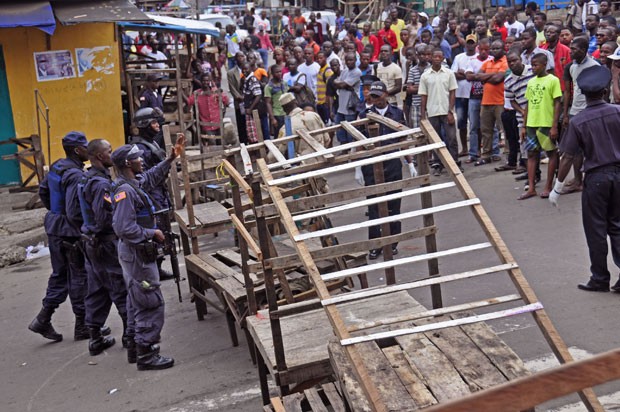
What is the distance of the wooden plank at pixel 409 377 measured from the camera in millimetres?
3607

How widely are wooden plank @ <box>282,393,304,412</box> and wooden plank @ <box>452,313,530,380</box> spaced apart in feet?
4.04

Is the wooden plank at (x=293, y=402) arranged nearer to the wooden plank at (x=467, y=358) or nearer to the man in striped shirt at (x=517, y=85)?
the wooden plank at (x=467, y=358)

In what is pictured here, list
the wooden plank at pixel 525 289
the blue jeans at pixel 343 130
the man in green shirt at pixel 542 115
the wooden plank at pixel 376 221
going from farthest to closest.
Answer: the blue jeans at pixel 343 130, the man in green shirt at pixel 542 115, the wooden plank at pixel 376 221, the wooden plank at pixel 525 289

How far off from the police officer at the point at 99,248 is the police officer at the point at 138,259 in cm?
23

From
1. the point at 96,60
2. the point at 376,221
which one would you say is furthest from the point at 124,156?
the point at 96,60

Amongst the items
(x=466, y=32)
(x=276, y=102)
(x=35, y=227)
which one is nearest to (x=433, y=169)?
(x=276, y=102)

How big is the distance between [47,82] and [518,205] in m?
8.06

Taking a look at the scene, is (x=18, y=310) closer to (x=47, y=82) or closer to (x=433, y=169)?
(x=47, y=82)

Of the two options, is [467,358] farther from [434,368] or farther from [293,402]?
[293,402]

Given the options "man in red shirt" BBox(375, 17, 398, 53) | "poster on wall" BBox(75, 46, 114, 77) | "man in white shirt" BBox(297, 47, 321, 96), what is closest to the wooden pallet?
"poster on wall" BBox(75, 46, 114, 77)

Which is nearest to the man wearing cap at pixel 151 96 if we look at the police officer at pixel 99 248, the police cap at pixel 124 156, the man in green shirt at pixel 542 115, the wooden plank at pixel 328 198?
the man in green shirt at pixel 542 115

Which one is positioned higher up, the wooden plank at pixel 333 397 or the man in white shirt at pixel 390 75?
the man in white shirt at pixel 390 75

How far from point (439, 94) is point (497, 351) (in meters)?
8.38

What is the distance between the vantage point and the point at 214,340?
24.6 ft
